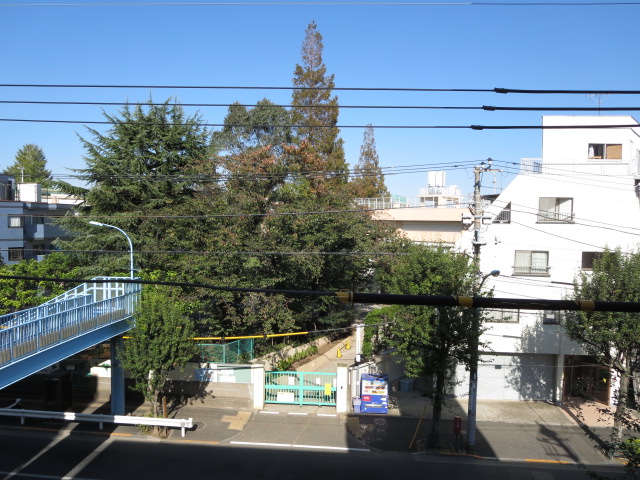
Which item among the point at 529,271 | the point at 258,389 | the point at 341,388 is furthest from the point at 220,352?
the point at 529,271

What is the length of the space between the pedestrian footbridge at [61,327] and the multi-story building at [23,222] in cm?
1650

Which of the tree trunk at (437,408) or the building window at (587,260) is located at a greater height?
the building window at (587,260)

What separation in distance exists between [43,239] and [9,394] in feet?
61.0

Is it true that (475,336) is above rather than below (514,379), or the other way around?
above

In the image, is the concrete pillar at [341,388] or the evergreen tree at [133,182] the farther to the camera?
the evergreen tree at [133,182]

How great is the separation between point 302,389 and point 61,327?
848 centimetres

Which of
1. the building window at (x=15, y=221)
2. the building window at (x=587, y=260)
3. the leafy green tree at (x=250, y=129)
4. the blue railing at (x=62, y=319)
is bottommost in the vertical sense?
the blue railing at (x=62, y=319)

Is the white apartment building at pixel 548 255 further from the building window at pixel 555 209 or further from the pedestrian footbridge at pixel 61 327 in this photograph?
the pedestrian footbridge at pixel 61 327

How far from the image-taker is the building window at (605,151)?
74.6ft

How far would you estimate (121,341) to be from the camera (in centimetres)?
1741

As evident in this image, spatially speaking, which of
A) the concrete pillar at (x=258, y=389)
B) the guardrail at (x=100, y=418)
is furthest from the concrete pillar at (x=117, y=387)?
the concrete pillar at (x=258, y=389)

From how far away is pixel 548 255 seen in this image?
20.3 meters

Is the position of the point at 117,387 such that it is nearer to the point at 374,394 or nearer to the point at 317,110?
the point at 374,394

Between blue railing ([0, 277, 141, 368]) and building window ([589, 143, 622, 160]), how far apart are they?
Result: 63.6 ft
